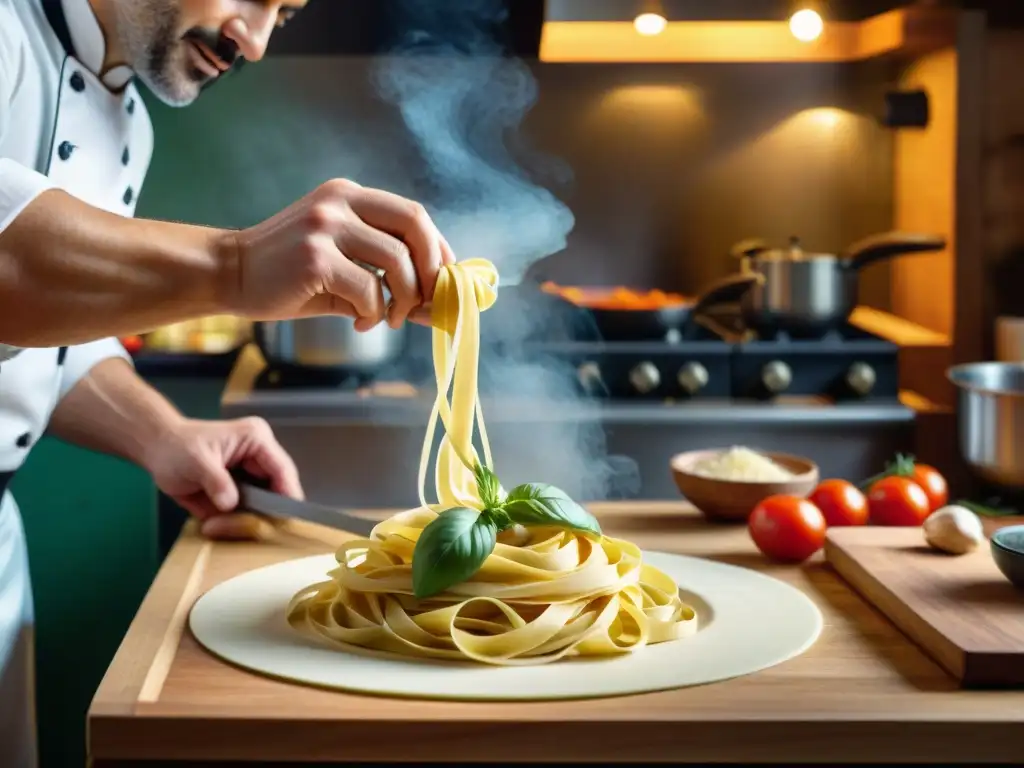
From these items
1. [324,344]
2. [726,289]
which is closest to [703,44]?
[726,289]

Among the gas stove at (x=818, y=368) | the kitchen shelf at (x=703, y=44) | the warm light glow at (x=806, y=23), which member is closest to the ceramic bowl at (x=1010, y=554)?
the gas stove at (x=818, y=368)

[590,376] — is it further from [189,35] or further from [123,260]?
[123,260]

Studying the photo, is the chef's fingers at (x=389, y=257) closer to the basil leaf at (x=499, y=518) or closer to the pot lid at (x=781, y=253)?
the basil leaf at (x=499, y=518)

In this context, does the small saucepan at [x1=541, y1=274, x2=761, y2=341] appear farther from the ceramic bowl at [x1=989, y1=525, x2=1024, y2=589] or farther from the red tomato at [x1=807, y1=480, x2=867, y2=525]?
the ceramic bowl at [x1=989, y1=525, x2=1024, y2=589]

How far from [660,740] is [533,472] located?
1788 mm

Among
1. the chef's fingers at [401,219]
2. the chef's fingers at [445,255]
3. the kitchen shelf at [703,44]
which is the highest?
the kitchen shelf at [703,44]

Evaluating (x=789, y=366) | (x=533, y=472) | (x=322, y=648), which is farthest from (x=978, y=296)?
(x=322, y=648)

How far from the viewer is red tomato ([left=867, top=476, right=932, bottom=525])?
1688mm

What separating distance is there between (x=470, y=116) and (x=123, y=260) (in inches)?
90.7

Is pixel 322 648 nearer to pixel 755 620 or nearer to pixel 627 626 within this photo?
pixel 627 626

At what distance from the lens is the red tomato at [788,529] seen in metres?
1.51

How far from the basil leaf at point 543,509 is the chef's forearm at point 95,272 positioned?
34 centimetres

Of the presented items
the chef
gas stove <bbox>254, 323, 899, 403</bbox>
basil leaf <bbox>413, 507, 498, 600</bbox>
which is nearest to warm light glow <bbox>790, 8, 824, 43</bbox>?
gas stove <bbox>254, 323, 899, 403</bbox>

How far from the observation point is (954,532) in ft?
4.66
